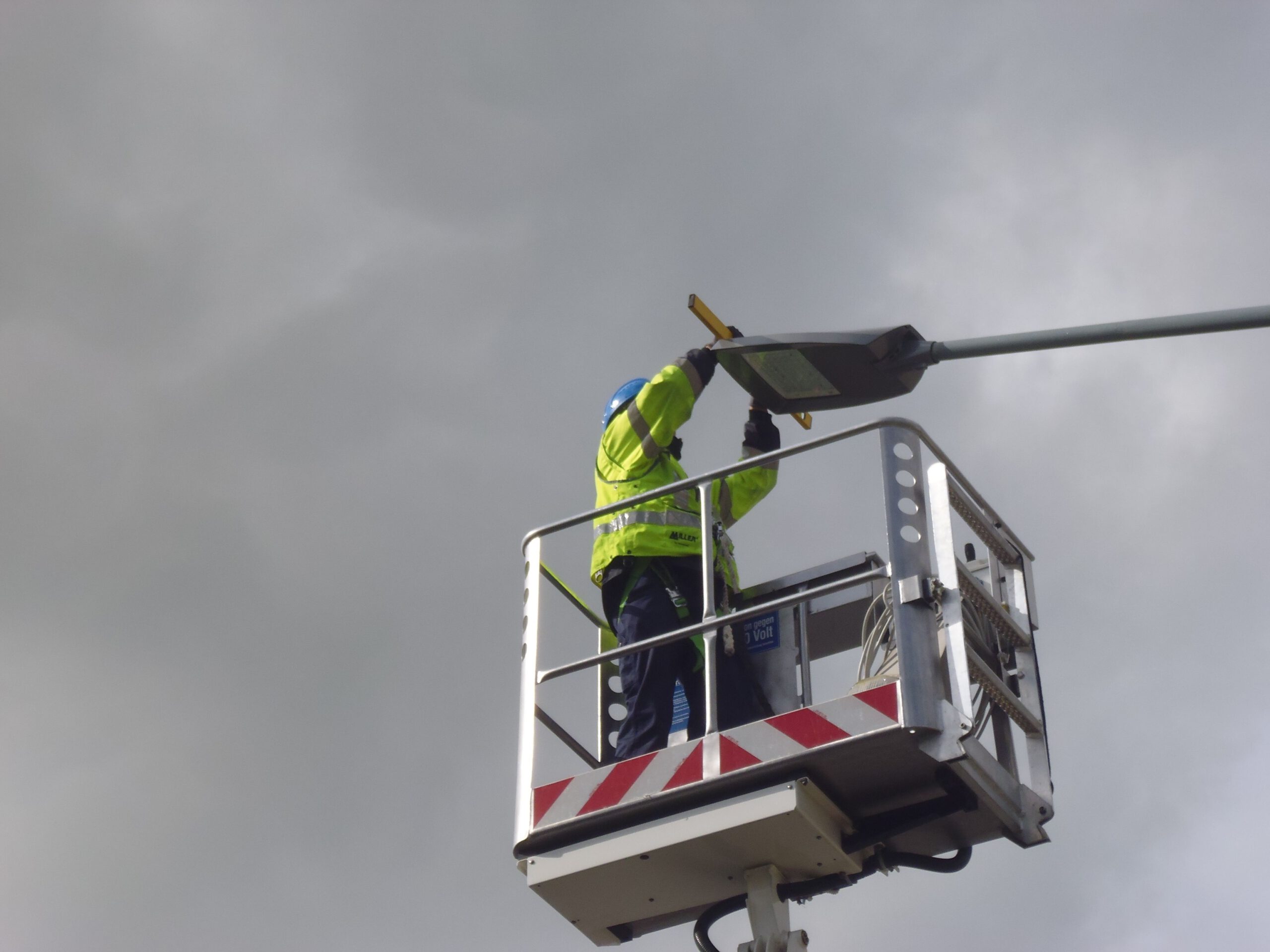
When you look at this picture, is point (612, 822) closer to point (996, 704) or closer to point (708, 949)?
point (708, 949)

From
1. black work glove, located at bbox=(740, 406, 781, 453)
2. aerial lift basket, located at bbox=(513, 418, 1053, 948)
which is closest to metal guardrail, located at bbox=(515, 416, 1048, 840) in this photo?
aerial lift basket, located at bbox=(513, 418, 1053, 948)

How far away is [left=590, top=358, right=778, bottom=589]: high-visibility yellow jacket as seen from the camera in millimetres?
10211

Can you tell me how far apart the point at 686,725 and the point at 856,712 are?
2172 mm

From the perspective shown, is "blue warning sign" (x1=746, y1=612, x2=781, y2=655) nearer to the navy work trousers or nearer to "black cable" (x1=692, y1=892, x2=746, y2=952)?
the navy work trousers

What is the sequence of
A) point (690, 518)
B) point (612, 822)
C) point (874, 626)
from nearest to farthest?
point (612, 822)
point (874, 626)
point (690, 518)

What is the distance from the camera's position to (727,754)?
8789 millimetres

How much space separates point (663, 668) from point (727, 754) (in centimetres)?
115

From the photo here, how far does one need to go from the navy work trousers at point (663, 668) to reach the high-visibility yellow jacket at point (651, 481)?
0.46 feet

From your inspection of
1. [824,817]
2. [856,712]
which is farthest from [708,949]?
[856,712]

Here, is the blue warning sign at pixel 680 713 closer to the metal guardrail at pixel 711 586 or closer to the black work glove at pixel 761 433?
the metal guardrail at pixel 711 586

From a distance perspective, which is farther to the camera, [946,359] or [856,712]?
[946,359]

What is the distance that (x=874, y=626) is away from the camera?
9711 mm

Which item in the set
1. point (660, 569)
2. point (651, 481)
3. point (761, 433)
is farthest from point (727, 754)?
point (761, 433)

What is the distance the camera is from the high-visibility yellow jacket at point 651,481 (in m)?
10.2
